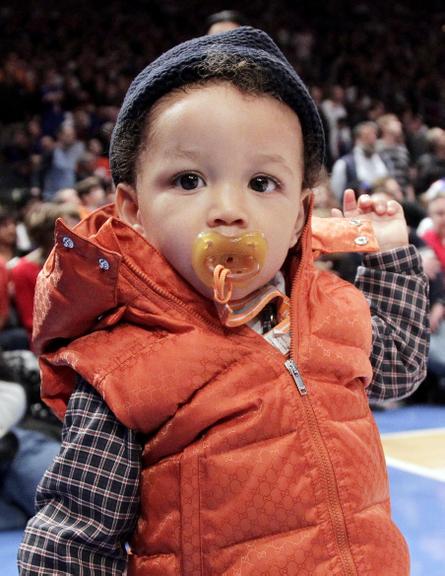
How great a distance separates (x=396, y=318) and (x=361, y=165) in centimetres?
469

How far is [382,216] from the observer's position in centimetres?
106

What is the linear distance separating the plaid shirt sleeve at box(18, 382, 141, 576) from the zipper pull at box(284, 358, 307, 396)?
0.55ft

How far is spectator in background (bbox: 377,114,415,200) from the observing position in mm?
6020

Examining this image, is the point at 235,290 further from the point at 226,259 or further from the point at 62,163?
the point at 62,163

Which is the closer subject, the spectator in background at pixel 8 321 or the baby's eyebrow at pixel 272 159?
the baby's eyebrow at pixel 272 159

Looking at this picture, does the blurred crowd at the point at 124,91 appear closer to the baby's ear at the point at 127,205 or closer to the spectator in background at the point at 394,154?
the spectator in background at the point at 394,154

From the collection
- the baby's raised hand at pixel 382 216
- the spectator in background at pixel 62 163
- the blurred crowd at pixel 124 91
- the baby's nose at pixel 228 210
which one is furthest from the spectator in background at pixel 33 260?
the spectator in background at pixel 62 163

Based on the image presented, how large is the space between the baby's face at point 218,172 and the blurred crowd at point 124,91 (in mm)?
1241

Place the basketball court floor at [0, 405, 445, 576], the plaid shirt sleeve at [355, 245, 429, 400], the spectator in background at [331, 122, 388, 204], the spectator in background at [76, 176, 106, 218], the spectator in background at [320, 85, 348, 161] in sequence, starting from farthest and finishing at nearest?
the spectator in background at [320, 85, 348, 161] → the spectator in background at [331, 122, 388, 204] → the spectator in background at [76, 176, 106, 218] → the basketball court floor at [0, 405, 445, 576] → the plaid shirt sleeve at [355, 245, 429, 400]

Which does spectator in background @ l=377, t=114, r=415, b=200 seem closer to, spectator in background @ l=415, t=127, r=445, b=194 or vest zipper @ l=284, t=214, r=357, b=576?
spectator in background @ l=415, t=127, r=445, b=194

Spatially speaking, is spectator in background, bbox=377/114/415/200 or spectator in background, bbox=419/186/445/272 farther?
spectator in background, bbox=377/114/415/200

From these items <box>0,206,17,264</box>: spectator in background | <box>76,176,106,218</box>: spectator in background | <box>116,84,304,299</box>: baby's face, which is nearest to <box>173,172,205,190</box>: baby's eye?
<box>116,84,304,299</box>: baby's face

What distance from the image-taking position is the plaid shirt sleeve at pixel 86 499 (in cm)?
75

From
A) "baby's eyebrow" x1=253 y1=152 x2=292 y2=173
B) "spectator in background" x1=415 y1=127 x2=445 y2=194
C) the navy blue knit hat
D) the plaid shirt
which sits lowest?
"spectator in background" x1=415 y1=127 x2=445 y2=194
